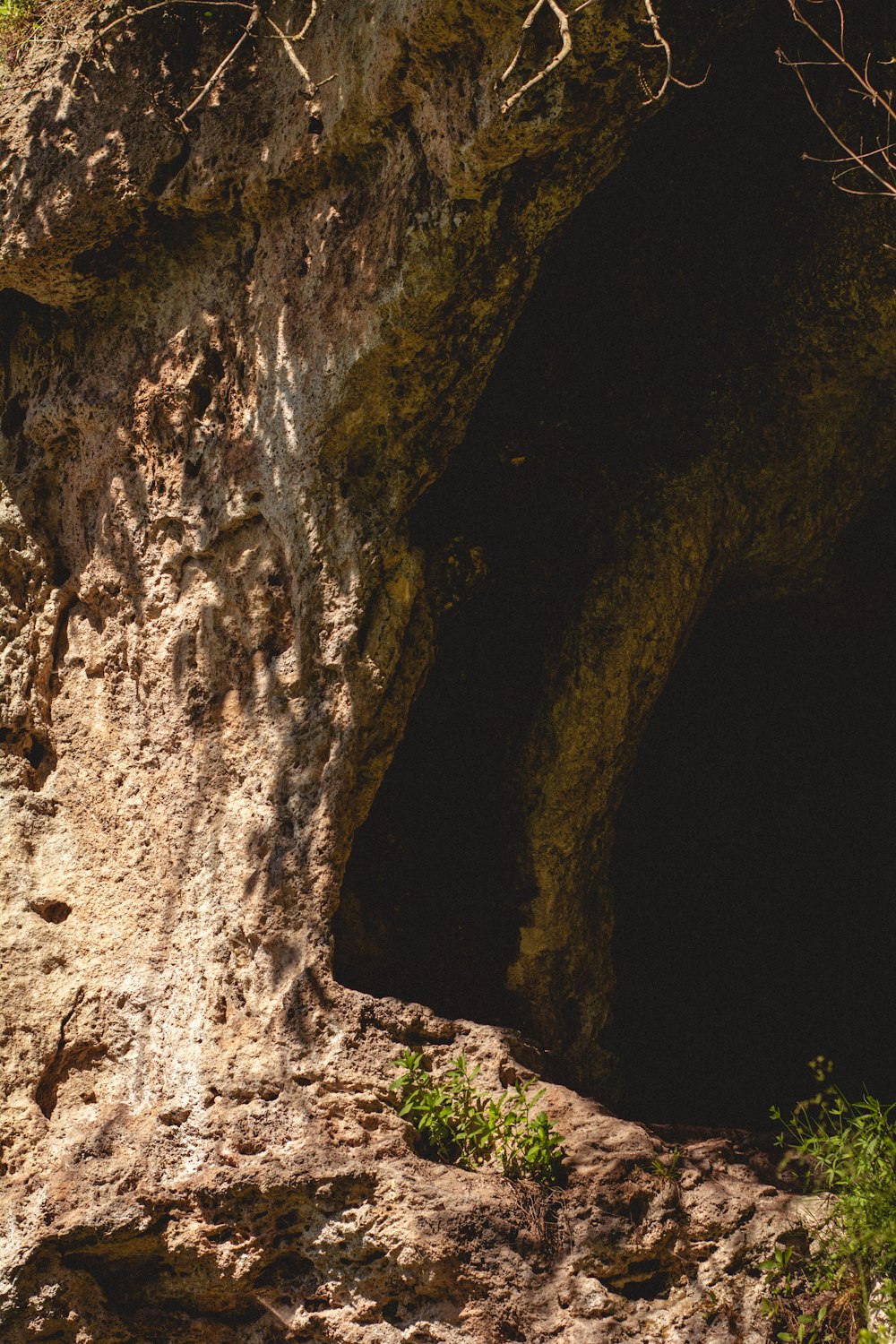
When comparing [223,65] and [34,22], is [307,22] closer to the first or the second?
[223,65]

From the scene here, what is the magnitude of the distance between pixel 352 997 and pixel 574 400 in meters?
2.07

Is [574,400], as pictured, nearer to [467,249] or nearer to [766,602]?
[467,249]

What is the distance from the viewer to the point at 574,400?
4.00 meters

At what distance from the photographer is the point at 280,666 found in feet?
11.1

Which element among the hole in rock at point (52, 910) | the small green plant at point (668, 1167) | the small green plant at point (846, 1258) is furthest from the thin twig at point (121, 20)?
the small green plant at point (846, 1258)

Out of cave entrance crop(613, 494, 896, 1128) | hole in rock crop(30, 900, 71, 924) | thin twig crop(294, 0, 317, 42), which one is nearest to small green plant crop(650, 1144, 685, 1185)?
hole in rock crop(30, 900, 71, 924)

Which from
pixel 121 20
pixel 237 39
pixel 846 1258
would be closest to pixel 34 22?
pixel 121 20

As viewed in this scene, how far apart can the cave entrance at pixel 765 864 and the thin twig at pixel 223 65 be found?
113 inches

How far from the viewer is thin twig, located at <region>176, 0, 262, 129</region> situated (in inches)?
135

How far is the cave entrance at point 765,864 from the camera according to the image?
5.35m

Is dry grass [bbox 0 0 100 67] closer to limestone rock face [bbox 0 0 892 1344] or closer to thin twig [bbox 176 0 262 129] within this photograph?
limestone rock face [bbox 0 0 892 1344]

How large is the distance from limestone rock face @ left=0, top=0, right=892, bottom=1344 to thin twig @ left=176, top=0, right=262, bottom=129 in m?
0.03

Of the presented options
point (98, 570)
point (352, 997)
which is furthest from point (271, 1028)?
point (98, 570)

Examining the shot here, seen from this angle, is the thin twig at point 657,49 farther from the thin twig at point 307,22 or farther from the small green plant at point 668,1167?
the small green plant at point 668,1167
